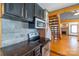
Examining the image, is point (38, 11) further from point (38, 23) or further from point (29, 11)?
point (29, 11)

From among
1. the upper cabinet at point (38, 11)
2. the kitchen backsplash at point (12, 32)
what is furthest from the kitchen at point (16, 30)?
the upper cabinet at point (38, 11)

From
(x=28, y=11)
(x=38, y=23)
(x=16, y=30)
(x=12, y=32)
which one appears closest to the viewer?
(x=12, y=32)

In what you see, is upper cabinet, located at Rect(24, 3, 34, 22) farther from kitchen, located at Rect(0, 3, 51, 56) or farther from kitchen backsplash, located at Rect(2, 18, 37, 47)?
kitchen backsplash, located at Rect(2, 18, 37, 47)

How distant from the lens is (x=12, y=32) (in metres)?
1.64

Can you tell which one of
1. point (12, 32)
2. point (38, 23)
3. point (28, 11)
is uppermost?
point (28, 11)

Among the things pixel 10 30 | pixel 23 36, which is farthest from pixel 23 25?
pixel 10 30

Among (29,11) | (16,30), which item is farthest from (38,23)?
(16,30)

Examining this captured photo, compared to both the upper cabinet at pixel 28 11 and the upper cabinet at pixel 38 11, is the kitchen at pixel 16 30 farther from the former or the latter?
the upper cabinet at pixel 38 11

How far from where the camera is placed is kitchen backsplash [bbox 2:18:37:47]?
1.42 metres

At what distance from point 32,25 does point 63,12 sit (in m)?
0.75

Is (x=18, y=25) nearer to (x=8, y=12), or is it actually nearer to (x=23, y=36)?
(x=23, y=36)

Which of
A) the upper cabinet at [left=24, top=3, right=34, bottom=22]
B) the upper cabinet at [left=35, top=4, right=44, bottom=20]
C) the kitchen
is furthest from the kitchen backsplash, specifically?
the upper cabinet at [left=35, top=4, right=44, bottom=20]

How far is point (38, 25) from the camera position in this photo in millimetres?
2299

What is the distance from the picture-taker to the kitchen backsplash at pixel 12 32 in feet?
4.66
